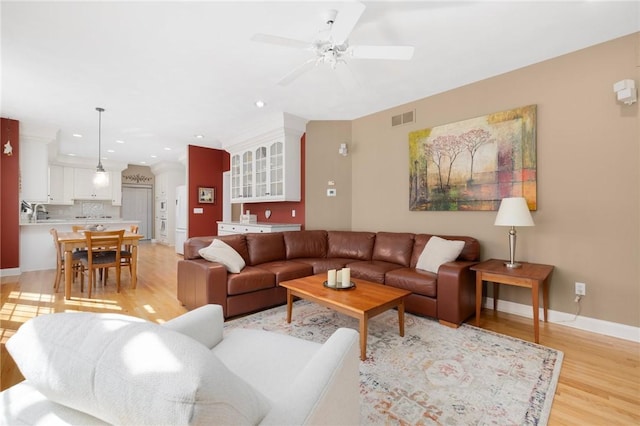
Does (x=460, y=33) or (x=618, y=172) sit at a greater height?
(x=460, y=33)

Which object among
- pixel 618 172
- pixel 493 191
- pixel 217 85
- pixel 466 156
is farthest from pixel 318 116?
pixel 618 172

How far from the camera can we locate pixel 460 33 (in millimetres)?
2566

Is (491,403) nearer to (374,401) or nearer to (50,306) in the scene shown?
(374,401)

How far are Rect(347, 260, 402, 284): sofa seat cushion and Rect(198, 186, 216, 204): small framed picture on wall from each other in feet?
14.2

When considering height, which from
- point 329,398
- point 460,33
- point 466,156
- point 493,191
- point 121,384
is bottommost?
point 329,398

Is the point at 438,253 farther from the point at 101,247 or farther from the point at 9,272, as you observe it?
the point at 9,272

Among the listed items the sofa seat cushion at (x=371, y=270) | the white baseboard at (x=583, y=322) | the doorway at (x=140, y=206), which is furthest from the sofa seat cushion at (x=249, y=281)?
the doorway at (x=140, y=206)

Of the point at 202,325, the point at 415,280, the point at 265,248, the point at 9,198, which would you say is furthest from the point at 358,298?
the point at 9,198

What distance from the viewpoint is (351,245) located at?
4281 millimetres

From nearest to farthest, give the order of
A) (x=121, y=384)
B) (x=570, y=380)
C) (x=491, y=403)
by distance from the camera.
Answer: (x=121, y=384) < (x=491, y=403) < (x=570, y=380)

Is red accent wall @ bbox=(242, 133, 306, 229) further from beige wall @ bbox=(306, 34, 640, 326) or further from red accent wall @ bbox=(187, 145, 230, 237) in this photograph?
beige wall @ bbox=(306, 34, 640, 326)

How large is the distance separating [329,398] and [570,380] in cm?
202

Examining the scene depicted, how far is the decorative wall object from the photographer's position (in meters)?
3.16

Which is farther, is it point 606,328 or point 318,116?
point 318,116
